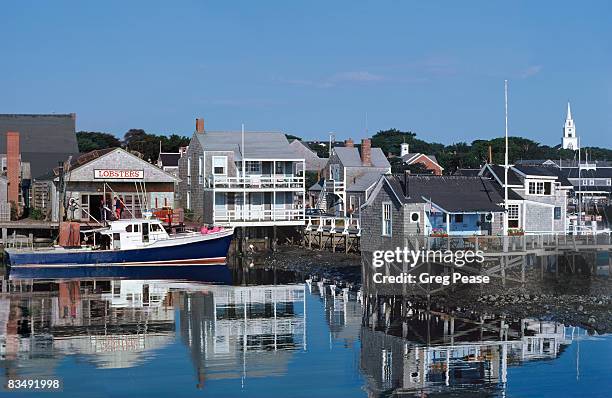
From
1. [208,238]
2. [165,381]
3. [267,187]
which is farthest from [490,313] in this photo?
[267,187]

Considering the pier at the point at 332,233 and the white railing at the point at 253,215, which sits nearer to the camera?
the pier at the point at 332,233

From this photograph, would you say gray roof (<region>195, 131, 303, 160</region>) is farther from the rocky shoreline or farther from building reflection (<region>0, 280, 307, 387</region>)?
the rocky shoreline

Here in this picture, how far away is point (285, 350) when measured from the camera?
29469 millimetres

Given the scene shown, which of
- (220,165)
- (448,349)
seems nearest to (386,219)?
(448,349)

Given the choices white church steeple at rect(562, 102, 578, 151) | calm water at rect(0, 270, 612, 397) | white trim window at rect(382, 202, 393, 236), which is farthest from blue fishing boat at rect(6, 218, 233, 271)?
white church steeple at rect(562, 102, 578, 151)

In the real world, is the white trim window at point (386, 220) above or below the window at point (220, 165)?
below

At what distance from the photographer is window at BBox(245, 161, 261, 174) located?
Answer: 62250 mm

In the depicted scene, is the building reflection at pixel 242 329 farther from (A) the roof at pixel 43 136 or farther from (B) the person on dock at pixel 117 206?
(A) the roof at pixel 43 136

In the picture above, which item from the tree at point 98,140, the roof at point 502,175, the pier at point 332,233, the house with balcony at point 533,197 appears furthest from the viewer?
the tree at point 98,140

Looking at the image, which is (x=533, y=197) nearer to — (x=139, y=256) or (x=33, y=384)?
(x=139, y=256)

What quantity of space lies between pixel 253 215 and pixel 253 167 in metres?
3.64

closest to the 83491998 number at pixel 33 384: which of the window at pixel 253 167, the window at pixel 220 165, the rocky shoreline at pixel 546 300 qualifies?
the rocky shoreline at pixel 546 300

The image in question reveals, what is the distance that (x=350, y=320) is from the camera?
1364 inches

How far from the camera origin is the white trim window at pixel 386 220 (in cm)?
4422
